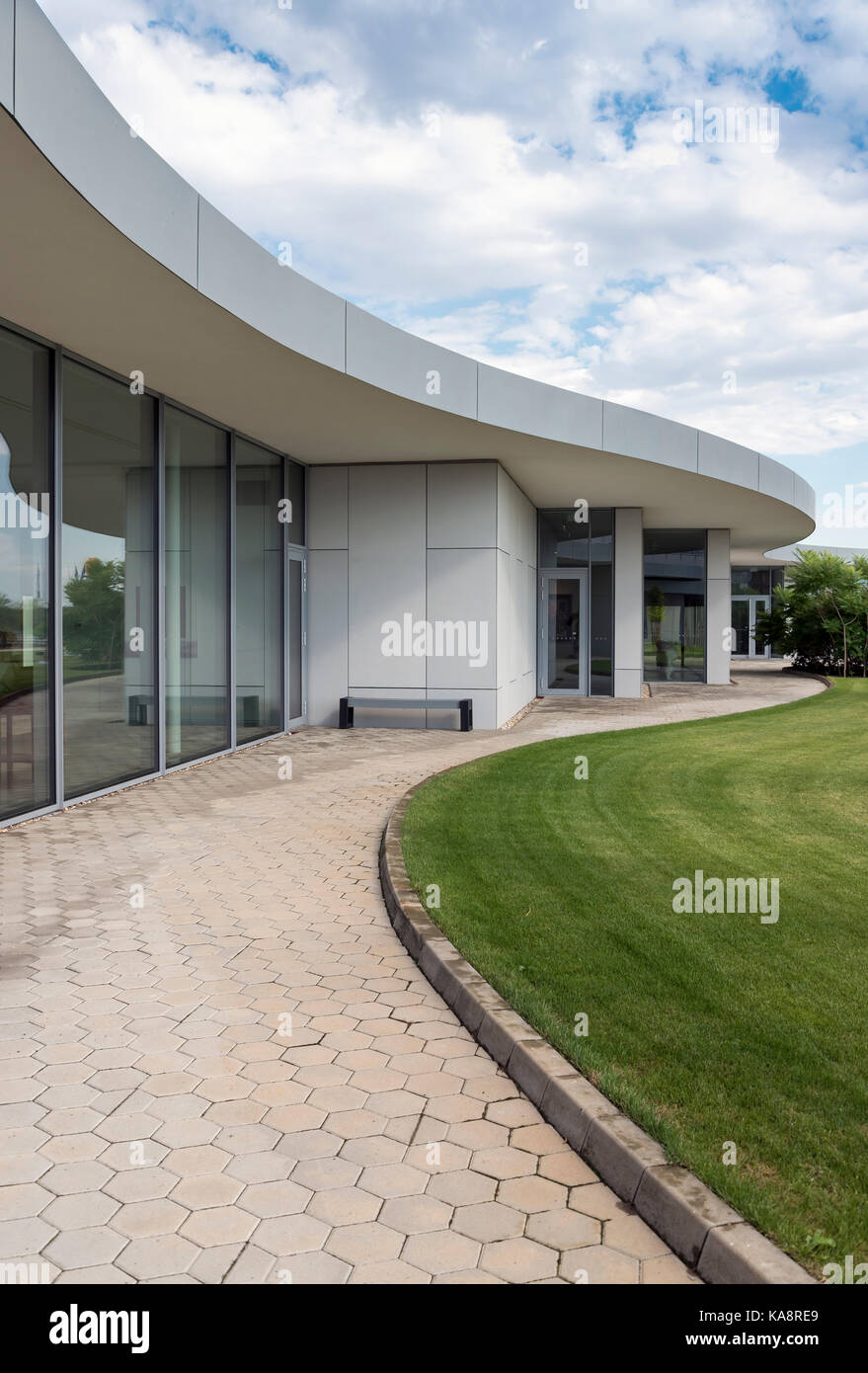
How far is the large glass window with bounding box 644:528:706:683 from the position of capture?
25.3m

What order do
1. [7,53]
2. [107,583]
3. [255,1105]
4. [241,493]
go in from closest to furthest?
1. [255,1105]
2. [7,53]
3. [107,583]
4. [241,493]

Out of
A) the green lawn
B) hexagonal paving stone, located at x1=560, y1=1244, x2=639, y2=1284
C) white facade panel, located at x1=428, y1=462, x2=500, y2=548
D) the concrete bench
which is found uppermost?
white facade panel, located at x1=428, y1=462, x2=500, y2=548

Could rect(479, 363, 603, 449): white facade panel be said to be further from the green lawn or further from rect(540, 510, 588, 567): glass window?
rect(540, 510, 588, 567): glass window

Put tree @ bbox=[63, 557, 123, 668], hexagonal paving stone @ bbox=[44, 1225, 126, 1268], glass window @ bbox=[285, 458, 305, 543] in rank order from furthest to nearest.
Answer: glass window @ bbox=[285, 458, 305, 543]
tree @ bbox=[63, 557, 123, 668]
hexagonal paving stone @ bbox=[44, 1225, 126, 1268]

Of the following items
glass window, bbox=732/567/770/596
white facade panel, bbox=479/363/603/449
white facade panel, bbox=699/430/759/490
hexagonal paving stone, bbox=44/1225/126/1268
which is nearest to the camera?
hexagonal paving stone, bbox=44/1225/126/1268

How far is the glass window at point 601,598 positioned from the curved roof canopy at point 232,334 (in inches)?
124

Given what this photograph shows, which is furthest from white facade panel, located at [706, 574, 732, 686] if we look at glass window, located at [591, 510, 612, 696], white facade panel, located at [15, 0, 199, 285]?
white facade panel, located at [15, 0, 199, 285]

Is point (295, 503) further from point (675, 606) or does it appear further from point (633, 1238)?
point (633, 1238)

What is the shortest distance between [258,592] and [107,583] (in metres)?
4.14

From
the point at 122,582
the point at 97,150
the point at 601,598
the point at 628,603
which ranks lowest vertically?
the point at 122,582

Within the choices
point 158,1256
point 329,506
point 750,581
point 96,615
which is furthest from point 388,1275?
point 750,581

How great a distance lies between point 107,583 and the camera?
10.0m

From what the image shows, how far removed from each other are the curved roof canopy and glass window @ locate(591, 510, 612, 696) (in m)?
3.15

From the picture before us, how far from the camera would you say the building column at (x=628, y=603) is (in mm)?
21312
